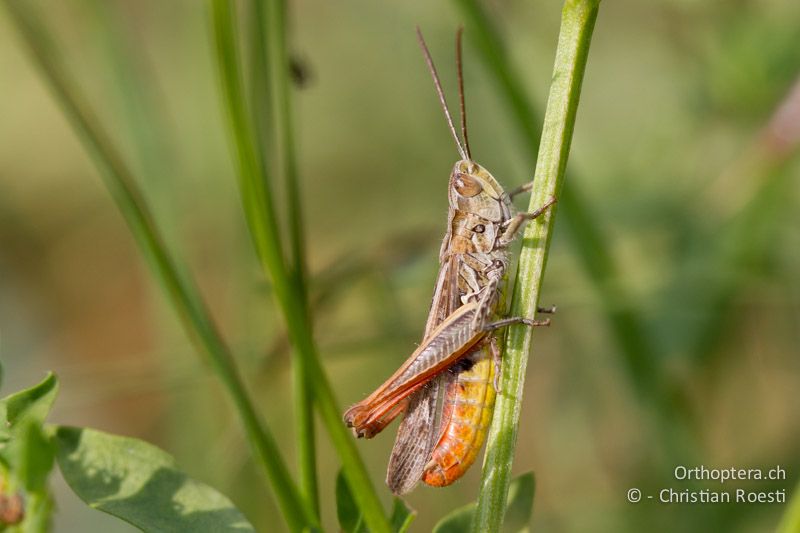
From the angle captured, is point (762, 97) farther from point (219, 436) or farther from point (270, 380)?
point (219, 436)

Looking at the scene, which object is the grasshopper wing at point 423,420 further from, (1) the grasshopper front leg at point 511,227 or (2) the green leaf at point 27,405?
(2) the green leaf at point 27,405

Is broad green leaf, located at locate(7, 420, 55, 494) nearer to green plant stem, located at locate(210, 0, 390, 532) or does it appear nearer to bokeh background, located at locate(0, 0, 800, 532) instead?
green plant stem, located at locate(210, 0, 390, 532)

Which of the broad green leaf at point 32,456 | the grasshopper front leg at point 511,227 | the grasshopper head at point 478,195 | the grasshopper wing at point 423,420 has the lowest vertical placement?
the grasshopper wing at point 423,420

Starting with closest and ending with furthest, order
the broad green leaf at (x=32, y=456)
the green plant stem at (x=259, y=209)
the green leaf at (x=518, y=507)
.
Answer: the broad green leaf at (x=32, y=456)
the green leaf at (x=518, y=507)
the green plant stem at (x=259, y=209)

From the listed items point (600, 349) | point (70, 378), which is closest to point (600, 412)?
point (600, 349)

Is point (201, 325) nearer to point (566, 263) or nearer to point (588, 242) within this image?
point (588, 242)

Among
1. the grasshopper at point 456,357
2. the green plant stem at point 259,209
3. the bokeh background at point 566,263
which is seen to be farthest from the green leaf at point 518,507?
the bokeh background at point 566,263

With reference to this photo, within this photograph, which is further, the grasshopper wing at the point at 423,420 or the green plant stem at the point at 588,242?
the green plant stem at the point at 588,242

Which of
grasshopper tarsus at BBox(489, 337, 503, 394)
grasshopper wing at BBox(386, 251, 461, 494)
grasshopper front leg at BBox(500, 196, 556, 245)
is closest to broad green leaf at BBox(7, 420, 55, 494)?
grasshopper wing at BBox(386, 251, 461, 494)
